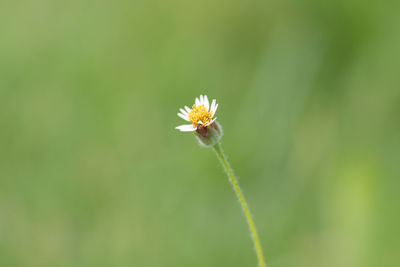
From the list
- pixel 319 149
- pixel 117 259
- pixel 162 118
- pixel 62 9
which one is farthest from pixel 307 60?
pixel 62 9

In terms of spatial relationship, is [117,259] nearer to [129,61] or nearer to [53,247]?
[53,247]

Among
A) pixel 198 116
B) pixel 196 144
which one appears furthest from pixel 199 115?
pixel 196 144

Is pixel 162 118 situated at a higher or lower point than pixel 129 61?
lower

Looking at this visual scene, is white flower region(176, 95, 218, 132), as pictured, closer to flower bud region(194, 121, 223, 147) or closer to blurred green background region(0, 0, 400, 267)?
flower bud region(194, 121, 223, 147)

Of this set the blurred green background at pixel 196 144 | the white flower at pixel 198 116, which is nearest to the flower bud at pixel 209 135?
the white flower at pixel 198 116

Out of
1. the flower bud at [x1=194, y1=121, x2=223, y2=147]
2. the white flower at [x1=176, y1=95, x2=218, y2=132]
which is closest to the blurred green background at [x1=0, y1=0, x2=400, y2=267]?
the white flower at [x1=176, y1=95, x2=218, y2=132]

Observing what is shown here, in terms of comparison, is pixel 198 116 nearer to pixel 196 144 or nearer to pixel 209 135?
pixel 209 135

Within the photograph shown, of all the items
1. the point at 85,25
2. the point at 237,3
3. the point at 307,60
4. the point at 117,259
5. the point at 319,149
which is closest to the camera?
the point at 117,259
